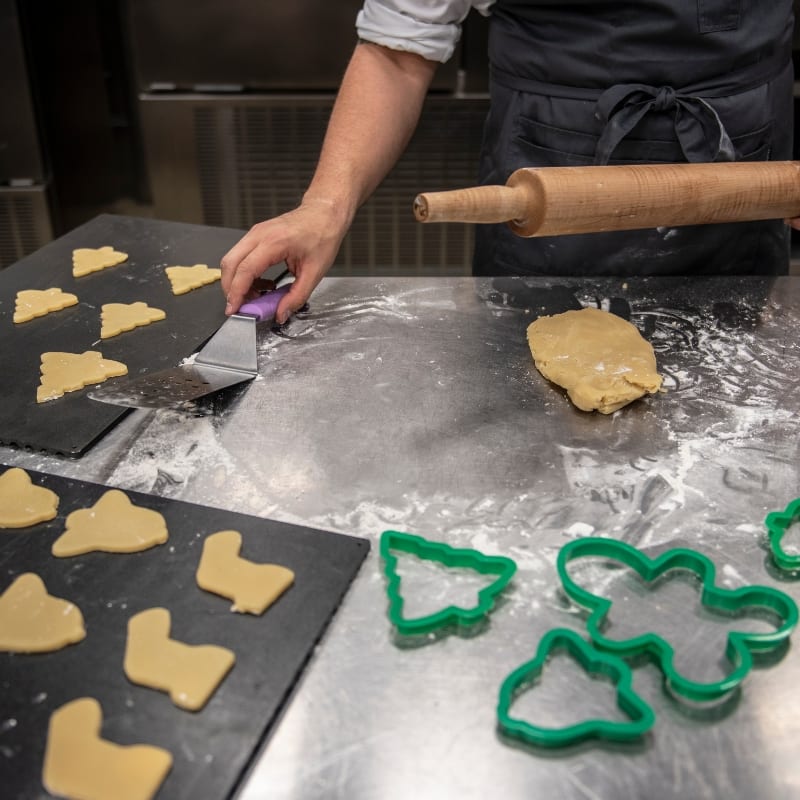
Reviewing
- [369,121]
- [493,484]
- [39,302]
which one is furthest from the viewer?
[369,121]

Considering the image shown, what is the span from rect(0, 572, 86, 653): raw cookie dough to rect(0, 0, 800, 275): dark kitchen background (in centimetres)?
202

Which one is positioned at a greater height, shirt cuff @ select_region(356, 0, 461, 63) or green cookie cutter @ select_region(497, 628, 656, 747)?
shirt cuff @ select_region(356, 0, 461, 63)

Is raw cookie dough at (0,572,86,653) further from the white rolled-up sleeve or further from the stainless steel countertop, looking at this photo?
the white rolled-up sleeve

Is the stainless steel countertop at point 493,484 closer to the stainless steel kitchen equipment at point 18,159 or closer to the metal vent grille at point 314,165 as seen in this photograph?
the metal vent grille at point 314,165

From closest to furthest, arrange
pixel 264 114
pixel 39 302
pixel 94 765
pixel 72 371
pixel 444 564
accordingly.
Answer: pixel 94 765 → pixel 444 564 → pixel 72 371 → pixel 39 302 → pixel 264 114

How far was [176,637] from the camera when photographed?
0.81 meters

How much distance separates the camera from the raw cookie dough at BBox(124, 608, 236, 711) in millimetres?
750

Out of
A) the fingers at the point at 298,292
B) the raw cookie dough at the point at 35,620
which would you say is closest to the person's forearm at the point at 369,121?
the fingers at the point at 298,292

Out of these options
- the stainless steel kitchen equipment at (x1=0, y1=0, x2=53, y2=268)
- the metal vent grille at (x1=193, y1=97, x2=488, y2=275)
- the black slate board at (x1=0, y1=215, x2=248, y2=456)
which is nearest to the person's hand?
the black slate board at (x1=0, y1=215, x2=248, y2=456)

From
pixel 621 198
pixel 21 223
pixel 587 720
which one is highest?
pixel 621 198

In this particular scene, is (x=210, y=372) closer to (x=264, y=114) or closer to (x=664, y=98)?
(x=664, y=98)

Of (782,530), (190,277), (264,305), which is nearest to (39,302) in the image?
(190,277)

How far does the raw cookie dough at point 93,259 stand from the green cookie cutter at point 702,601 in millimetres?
1114

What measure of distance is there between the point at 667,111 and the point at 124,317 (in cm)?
99
